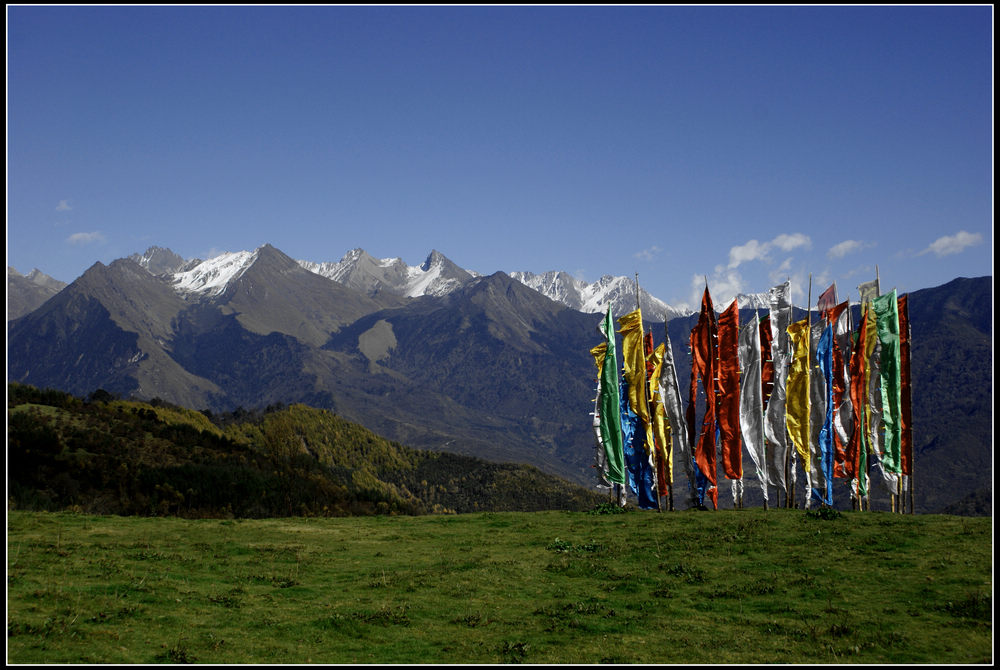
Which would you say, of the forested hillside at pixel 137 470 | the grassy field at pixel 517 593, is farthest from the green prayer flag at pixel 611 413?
the forested hillside at pixel 137 470

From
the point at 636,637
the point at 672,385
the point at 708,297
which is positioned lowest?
the point at 636,637

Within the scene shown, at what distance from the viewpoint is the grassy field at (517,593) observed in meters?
16.0

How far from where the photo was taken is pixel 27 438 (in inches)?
1896

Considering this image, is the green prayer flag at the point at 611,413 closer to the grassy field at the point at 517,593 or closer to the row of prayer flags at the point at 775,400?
the row of prayer flags at the point at 775,400

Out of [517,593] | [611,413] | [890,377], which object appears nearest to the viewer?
[517,593]

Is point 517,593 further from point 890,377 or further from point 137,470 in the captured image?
point 137,470

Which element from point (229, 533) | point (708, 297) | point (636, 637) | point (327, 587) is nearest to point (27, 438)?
point (229, 533)

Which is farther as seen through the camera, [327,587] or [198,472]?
[198,472]

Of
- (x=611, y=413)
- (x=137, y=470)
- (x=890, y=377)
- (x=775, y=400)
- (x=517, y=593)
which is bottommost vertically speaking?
(x=517, y=593)

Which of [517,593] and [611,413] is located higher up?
[611,413]

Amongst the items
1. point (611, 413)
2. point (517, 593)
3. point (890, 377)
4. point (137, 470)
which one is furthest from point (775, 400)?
point (137, 470)

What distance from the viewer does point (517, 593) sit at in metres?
20.9

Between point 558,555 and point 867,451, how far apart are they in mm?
17847

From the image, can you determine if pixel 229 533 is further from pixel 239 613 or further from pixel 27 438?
pixel 27 438
